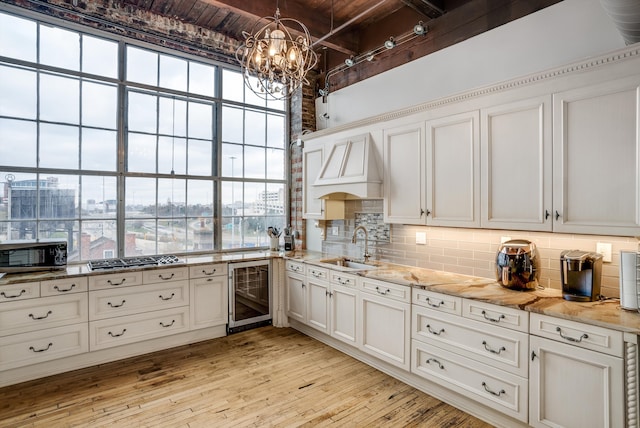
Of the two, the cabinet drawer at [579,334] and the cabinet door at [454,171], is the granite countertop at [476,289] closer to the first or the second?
the cabinet drawer at [579,334]

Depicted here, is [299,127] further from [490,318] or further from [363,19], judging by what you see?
[490,318]

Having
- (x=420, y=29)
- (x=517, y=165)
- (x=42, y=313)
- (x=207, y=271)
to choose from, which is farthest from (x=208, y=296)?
(x=420, y=29)

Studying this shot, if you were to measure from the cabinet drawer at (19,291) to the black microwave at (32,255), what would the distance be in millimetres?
260

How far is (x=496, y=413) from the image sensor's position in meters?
2.38

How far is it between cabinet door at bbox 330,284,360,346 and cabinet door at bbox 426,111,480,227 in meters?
1.05

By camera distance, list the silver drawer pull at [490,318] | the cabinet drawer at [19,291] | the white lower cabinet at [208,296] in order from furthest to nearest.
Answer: the white lower cabinet at [208,296]
the cabinet drawer at [19,291]
the silver drawer pull at [490,318]

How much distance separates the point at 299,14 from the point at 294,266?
287cm

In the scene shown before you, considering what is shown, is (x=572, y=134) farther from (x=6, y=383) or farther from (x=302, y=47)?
(x=6, y=383)

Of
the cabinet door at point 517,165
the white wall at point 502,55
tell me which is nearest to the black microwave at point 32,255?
the white wall at point 502,55

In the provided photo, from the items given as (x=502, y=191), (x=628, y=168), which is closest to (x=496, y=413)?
(x=502, y=191)

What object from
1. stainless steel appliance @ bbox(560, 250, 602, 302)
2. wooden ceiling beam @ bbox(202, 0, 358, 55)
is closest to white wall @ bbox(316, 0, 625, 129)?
wooden ceiling beam @ bbox(202, 0, 358, 55)

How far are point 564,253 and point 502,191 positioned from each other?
58 cm

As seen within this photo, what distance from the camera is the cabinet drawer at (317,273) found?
12.1 feet

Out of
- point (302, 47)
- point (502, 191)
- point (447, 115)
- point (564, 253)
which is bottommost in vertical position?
point (564, 253)
